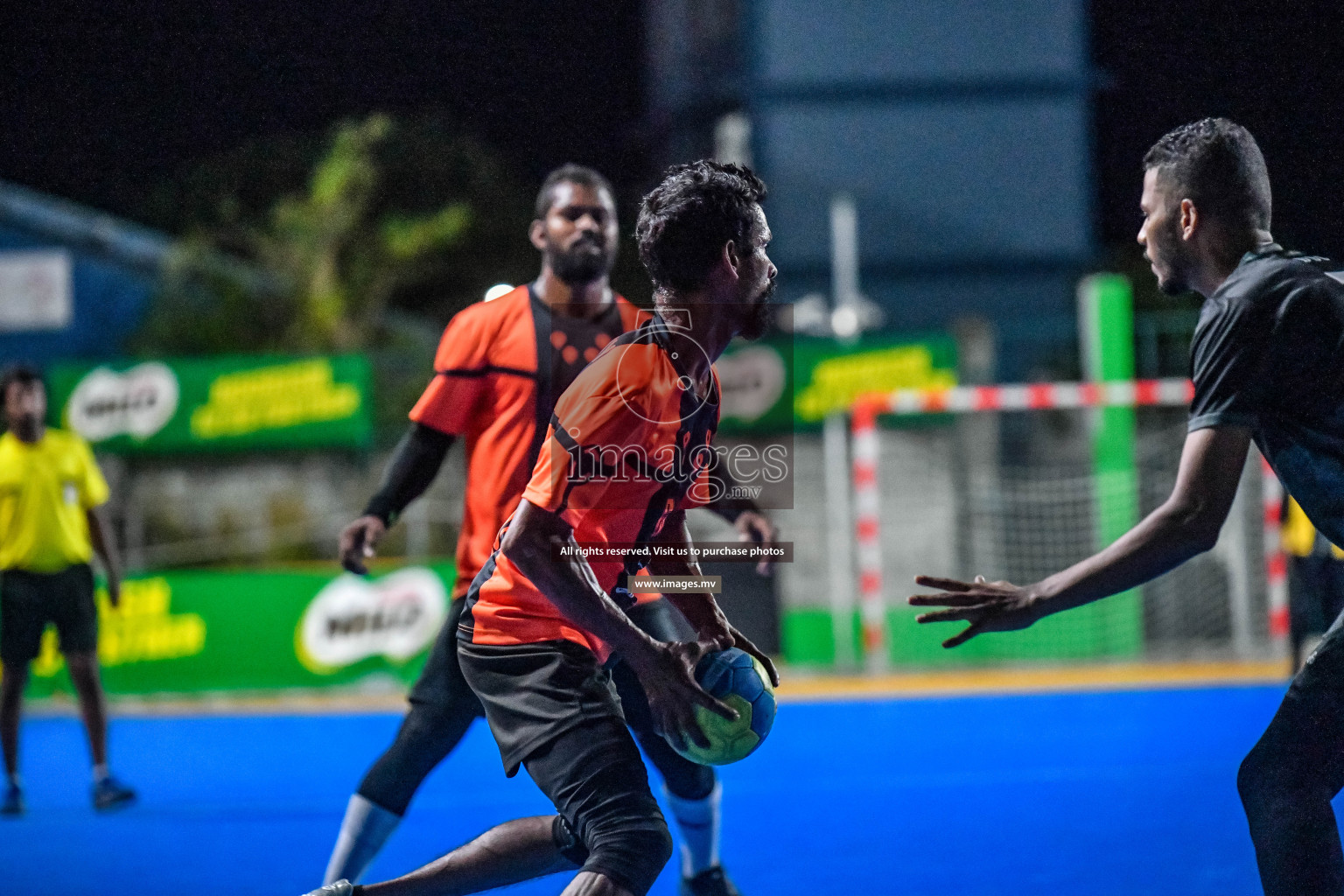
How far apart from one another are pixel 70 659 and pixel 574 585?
5102 mm

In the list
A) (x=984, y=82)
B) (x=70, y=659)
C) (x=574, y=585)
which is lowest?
(x=70, y=659)

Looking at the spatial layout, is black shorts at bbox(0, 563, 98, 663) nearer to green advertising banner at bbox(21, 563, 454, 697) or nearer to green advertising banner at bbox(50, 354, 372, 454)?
green advertising banner at bbox(21, 563, 454, 697)

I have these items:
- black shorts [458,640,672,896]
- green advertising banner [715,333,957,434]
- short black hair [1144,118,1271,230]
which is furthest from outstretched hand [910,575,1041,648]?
green advertising banner [715,333,957,434]

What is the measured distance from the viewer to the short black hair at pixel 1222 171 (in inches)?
114

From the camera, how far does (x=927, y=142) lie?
19125 mm

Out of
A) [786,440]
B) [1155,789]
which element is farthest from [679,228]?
[786,440]

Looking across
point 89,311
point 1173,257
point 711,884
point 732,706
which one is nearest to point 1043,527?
point 711,884

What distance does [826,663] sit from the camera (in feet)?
39.1

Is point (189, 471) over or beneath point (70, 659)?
over

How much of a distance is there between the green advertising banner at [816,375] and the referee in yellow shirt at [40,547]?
6571 mm

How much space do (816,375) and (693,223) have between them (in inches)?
394

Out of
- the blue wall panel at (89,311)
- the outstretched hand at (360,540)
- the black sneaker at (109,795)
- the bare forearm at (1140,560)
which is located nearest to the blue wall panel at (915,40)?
the blue wall panel at (89,311)

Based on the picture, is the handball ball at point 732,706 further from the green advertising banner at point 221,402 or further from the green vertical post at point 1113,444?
the green advertising banner at point 221,402

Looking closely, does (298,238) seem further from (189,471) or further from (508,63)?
(189,471)
